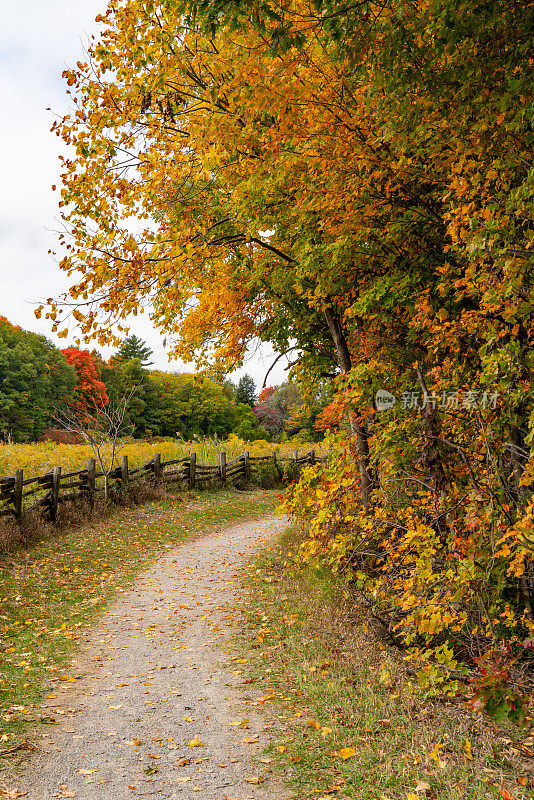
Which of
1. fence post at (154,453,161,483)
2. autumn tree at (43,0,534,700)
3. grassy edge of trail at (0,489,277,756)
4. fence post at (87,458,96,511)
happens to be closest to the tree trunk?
autumn tree at (43,0,534,700)

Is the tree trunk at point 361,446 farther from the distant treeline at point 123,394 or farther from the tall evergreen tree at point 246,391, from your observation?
the tall evergreen tree at point 246,391

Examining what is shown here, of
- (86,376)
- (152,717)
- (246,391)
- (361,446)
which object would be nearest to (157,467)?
(361,446)

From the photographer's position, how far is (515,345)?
134 inches

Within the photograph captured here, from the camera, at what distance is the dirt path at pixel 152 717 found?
3.54 metres

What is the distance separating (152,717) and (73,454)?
12646 mm

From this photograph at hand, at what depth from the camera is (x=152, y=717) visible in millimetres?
4488

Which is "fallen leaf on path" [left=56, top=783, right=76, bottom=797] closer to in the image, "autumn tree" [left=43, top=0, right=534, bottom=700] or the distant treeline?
"autumn tree" [left=43, top=0, right=534, bottom=700]

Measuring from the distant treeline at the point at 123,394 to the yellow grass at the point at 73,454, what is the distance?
612cm

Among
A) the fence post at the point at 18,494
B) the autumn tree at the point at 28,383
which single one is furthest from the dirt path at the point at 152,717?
the autumn tree at the point at 28,383

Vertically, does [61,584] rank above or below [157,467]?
below

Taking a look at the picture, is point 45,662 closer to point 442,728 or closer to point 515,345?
point 442,728

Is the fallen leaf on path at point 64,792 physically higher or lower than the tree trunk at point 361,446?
lower

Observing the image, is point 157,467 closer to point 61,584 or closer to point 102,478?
point 102,478

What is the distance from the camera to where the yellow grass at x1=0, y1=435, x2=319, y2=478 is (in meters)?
13.4
